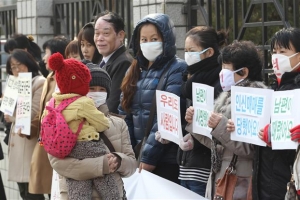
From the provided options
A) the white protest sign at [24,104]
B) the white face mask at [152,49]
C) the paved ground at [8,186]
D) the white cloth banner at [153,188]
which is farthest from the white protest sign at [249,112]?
the paved ground at [8,186]

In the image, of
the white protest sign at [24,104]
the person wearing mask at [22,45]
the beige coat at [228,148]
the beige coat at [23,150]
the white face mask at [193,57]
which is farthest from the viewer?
the person wearing mask at [22,45]

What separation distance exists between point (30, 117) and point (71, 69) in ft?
10.9

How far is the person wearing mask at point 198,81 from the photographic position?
6211mm

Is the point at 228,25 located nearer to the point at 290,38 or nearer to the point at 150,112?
the point at 150,112

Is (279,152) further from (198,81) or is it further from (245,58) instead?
(198,81)

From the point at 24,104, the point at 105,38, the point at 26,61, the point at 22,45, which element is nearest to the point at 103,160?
the point at 105,38

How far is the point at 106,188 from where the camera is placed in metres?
5.39

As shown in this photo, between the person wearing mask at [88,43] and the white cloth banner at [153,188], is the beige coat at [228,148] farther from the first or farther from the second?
the person wearing mask at [88,43]

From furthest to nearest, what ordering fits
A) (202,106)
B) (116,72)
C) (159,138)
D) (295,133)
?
(116,72) → (159,138) → (202,106) → (295,133)

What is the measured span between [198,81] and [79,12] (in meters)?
5.10

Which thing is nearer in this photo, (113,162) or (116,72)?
(113,162)

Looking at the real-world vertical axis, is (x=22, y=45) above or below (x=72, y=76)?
above

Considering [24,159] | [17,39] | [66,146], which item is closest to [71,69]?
[66,146]

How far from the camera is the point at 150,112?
6633 millimetres
